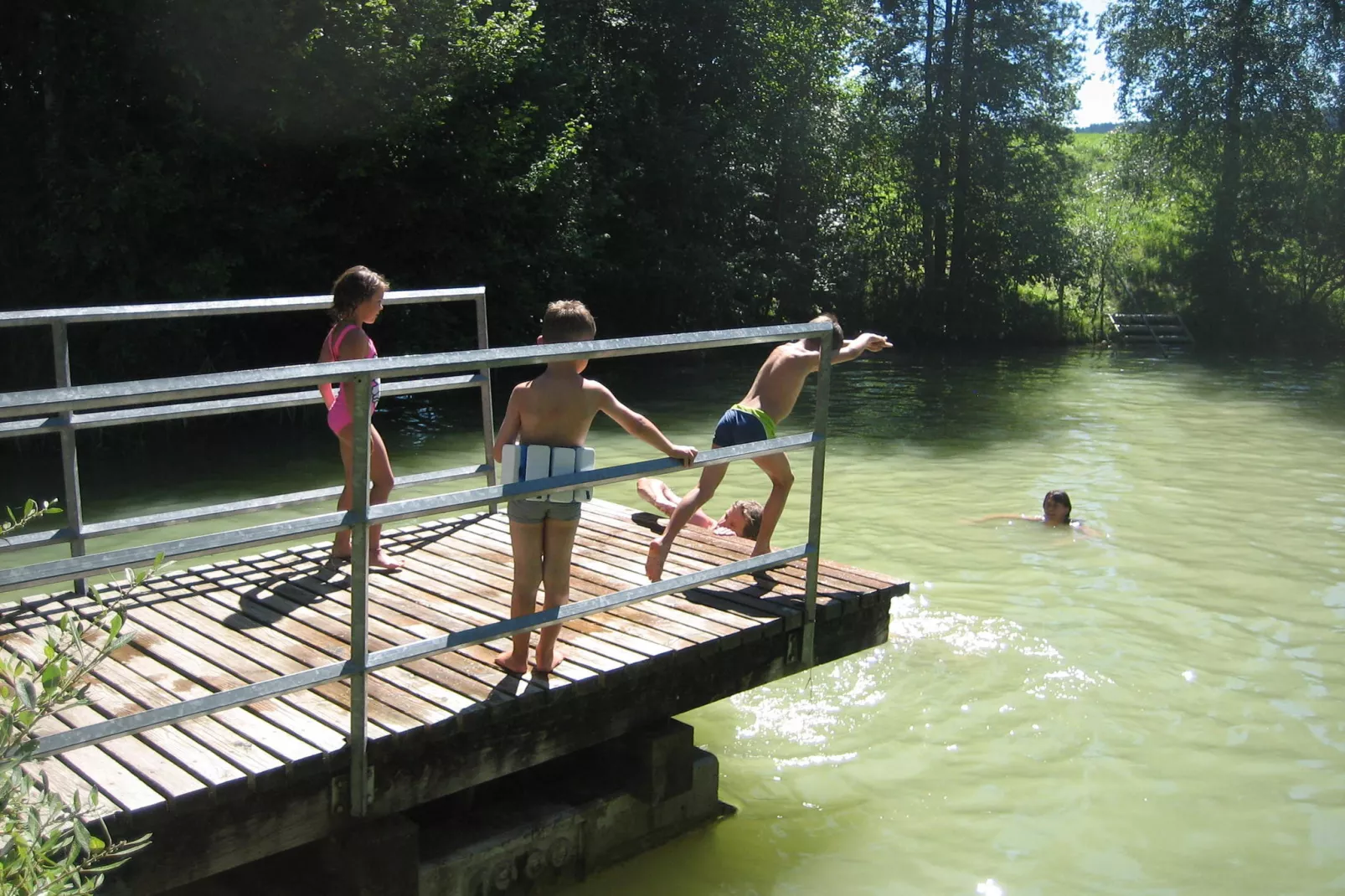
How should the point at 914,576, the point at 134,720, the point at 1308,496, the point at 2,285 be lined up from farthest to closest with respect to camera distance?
the point at 2,285 < the point at 1308,496 < the point at 914,576 < the point at 134,720

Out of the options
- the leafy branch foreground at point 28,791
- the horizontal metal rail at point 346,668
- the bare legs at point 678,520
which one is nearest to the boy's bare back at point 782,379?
the bare legs at point 678,520

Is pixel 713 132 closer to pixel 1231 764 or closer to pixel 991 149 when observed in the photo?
pixel 991 149

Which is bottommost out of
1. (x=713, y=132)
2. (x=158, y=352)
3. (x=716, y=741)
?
(x=716, y=741)

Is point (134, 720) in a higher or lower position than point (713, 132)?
lower

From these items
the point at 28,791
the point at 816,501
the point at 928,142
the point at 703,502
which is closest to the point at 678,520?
the point at 703,502

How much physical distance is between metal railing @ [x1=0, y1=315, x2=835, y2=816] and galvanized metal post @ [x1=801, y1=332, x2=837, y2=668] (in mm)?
60

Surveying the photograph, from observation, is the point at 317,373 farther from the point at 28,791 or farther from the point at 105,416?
the point at 105,416

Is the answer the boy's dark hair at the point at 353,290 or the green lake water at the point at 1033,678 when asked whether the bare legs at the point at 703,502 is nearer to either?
the green lake water at the point at 1033,678

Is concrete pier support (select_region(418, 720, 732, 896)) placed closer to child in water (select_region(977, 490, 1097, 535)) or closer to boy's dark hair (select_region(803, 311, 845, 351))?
boy's dark hair (select_region(803, 311, 845, 351))

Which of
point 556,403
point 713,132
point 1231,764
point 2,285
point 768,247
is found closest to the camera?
point 556,403

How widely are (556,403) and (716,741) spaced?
9.52ft

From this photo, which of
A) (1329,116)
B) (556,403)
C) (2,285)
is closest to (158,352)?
(2,285)

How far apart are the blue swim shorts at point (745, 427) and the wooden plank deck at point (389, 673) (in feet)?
1.86

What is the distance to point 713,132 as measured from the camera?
25.4m
